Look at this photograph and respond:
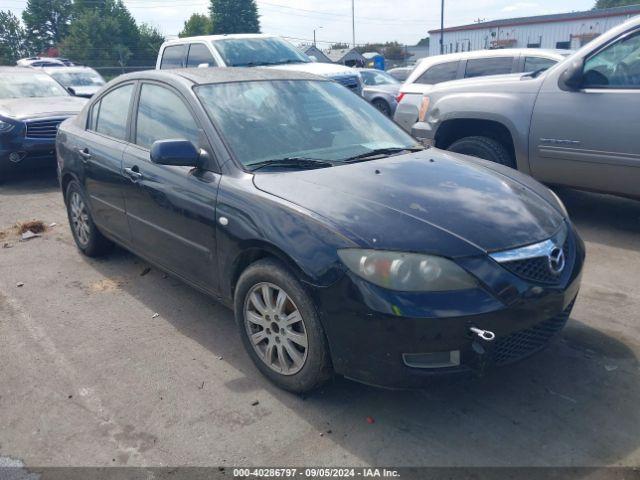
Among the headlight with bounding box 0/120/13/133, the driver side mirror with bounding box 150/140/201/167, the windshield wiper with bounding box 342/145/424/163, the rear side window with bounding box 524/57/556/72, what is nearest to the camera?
the driver side mirror with bounding box 150/140/201/167

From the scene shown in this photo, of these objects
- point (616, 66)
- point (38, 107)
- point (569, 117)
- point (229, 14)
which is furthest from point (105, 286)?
point (229, 14)

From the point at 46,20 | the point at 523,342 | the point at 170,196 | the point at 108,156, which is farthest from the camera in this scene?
the point at 46,20

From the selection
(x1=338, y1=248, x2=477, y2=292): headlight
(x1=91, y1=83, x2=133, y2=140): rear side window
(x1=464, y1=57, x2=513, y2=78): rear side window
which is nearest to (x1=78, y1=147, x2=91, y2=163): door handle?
(x1=91, y1=83, x2=133, y2=140): rear side window

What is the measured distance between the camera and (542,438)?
2.70m

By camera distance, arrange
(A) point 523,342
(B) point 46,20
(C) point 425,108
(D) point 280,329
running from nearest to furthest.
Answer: (A) point 523,342 → (D) point 280,329 → (C) point 425,108 → (B) point 46,20

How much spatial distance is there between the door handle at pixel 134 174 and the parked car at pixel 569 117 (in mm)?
3611

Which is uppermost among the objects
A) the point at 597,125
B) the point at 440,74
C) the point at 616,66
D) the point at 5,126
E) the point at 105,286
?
the point at 616,66

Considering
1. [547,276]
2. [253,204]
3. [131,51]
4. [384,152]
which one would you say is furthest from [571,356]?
[131,51]

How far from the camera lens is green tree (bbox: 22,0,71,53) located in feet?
244

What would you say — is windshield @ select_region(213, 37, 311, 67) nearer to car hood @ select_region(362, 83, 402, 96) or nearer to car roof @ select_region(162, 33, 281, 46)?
→ car roof @ select_region(162, 33, 281, 46)

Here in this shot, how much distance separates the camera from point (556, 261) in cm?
291

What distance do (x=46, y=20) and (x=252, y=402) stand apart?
85859mm

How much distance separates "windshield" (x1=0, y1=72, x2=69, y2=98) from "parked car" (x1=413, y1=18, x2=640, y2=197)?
23.3 ft

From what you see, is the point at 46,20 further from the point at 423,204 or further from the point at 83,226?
the point at 423,204
